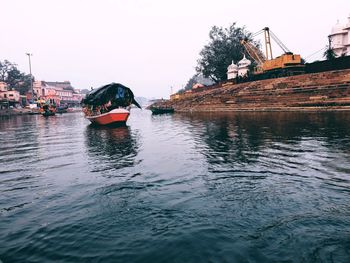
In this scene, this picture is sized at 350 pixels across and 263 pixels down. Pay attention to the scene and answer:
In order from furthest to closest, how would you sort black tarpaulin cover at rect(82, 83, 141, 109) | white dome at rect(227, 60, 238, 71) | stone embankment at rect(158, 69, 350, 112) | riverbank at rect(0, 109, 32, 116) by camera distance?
white dome at rect(227, 60, 238, 71)
riverbank at rect(0, 109, 32, 116)
stone embankment at rect(158, 69, 350, 112)
black tarpaulin cover at rect(82, 83, 141, 109)

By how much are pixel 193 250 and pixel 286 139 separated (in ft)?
39.4

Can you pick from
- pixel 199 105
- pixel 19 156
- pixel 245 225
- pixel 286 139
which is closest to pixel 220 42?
pixel 199 105

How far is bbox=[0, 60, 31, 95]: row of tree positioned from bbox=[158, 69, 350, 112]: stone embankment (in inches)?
2951

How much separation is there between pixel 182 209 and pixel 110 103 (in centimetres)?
2420

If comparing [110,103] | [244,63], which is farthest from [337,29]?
[110,103]

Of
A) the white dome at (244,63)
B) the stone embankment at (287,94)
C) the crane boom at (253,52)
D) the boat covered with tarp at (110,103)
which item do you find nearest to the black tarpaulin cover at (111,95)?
the boat covered with tarp at (110,103)

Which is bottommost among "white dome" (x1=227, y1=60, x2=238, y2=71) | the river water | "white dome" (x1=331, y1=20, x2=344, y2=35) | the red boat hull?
the river water

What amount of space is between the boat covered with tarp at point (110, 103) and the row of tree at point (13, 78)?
82.7m

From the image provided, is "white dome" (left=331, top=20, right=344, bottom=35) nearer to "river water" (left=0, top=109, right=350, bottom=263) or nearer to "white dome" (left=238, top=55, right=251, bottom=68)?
"white dome" (left=238, top=55, right=251, bottom=68)

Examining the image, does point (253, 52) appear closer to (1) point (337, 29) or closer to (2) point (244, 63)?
(2) point (244, 63)

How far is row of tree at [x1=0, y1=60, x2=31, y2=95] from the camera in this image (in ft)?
310

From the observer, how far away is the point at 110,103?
28.2 meters

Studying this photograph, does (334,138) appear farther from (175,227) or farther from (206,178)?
(175,227)

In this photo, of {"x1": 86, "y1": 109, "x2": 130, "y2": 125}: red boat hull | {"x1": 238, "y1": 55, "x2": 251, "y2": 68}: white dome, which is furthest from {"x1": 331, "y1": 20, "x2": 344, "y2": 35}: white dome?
{"x1": 86, "y1": 109, "x2": 130, "y2": 125}: red boat hull
